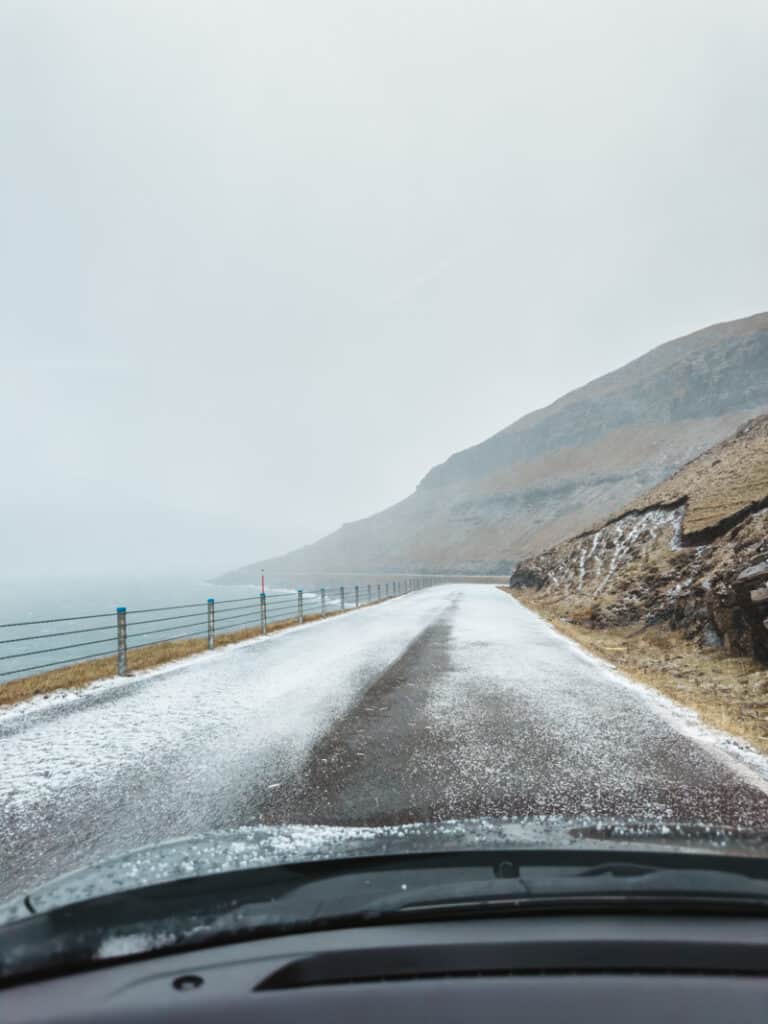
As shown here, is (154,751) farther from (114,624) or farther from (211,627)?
(114,624)

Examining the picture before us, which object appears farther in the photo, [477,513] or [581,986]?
[477,513]

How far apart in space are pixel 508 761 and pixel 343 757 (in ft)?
4.68

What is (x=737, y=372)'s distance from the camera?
175125 millimetres

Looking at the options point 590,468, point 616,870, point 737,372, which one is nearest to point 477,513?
point 590,468

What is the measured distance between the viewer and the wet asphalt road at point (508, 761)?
3.64 m

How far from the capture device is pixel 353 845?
224 cm

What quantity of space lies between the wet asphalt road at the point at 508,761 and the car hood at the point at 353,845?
108 centimetres

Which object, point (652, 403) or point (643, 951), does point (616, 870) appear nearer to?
point (643, 951)

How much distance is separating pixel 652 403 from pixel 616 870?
682 feet

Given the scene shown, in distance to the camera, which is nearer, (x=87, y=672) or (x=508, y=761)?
(x=508, y=761)

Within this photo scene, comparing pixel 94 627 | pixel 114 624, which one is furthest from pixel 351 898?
pixel 94 627

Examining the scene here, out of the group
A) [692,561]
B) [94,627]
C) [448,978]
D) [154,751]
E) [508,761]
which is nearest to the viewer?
[448,978]

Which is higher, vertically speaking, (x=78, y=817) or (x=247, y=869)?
(x=247, y=869)

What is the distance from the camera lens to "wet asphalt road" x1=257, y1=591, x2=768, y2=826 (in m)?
3.64
